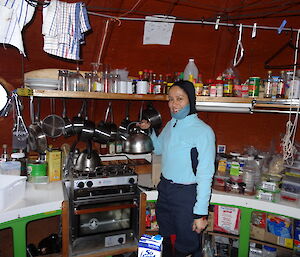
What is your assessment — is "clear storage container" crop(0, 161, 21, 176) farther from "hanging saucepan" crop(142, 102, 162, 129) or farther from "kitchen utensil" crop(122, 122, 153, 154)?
"hanging saucepan" crop(142, 102, 162, 129)

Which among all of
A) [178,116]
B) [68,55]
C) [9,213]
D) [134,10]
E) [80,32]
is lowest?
[9,213]

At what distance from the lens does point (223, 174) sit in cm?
237

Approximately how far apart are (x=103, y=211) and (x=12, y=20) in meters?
1.37

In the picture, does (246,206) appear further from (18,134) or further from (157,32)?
(18,134)

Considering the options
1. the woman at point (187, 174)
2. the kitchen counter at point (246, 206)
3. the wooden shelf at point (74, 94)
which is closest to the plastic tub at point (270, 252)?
the kitchen counter at point (246, 206)

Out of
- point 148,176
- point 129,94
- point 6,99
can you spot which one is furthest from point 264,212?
point 6,99

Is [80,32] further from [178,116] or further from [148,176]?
[148,176]

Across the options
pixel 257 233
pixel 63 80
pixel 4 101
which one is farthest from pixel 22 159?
pixel 257 233

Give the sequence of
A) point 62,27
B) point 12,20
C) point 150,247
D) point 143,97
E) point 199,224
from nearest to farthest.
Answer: point 150,247
point 12,20
point 62,27
point 199,224
point 143,97

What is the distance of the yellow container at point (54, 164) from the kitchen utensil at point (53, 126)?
16cm

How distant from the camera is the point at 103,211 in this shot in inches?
74.6

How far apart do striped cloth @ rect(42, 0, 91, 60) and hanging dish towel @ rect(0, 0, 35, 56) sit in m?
0.12

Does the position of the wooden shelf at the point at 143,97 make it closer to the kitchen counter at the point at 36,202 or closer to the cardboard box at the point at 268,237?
the kitchen counter at the point at 36,202

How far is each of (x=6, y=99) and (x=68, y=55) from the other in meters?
1.02
